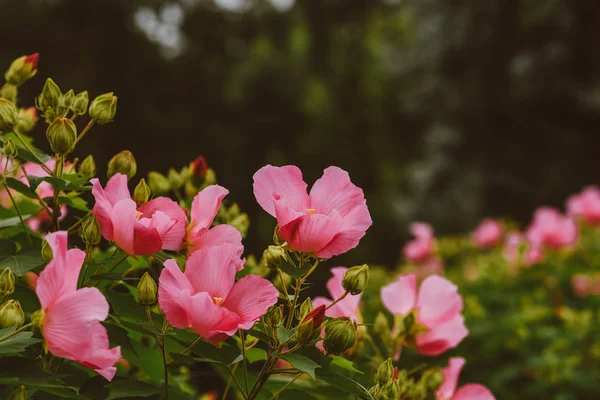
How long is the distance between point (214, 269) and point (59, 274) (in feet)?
0.46

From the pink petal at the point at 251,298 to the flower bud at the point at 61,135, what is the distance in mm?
230

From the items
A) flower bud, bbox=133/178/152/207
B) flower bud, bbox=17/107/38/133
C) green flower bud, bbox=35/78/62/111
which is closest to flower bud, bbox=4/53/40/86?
flower bud, bbox=17/107/38/133

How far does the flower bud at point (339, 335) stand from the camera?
677mm

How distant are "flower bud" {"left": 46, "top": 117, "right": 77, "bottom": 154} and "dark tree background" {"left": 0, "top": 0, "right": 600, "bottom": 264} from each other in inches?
128

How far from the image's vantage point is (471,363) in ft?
7.99

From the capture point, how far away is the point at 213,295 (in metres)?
0.68

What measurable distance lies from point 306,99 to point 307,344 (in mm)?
11051

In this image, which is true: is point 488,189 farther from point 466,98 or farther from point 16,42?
point 16,42

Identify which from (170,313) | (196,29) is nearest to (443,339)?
(170,313)

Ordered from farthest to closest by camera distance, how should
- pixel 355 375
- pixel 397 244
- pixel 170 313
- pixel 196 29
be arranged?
1. pixel 196 29
2. pixel 397 244
3. pixel 355 375
4. pixel 170 313

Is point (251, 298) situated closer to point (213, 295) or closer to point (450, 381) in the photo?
point (213, 295)

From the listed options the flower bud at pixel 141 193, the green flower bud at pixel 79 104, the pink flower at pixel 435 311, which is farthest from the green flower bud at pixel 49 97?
the pink flower at pixel 435 311

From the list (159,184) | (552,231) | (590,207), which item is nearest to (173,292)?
(159,184)

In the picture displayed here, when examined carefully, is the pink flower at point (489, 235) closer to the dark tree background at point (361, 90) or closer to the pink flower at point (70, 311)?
the dark tree background at point (361, 90)
